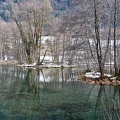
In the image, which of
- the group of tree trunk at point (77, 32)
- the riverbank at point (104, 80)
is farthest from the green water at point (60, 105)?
the group of tree trunk at point (77, 32)

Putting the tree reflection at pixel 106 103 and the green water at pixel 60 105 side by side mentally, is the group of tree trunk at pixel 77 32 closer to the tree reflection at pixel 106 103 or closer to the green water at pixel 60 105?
the tree reflection at pixel 106 103

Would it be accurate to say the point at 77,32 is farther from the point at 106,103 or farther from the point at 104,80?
the point at 106,103

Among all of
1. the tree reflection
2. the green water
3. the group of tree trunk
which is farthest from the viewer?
the group of tree trunk

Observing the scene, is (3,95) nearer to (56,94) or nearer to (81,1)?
(56,94)

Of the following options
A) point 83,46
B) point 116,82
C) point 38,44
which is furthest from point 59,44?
point 116,82

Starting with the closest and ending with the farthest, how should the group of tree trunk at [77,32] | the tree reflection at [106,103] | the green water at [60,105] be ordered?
the green water at [60,105]
the tree reflection at [106,103]
the group of tree trunk at [77,32]

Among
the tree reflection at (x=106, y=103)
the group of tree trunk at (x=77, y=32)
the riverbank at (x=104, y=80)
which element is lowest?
the tree reflection at (x=106, y=103)

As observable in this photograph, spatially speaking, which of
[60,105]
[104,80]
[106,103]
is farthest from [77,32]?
[60,105]

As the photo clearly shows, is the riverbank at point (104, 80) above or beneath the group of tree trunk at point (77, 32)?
beneath

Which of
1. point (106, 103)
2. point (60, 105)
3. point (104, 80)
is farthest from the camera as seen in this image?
point (104, 80)

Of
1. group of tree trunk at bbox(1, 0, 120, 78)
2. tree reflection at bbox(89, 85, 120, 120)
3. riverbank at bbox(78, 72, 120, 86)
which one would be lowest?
tree reflection at bbox(89, 85, 120, 120)

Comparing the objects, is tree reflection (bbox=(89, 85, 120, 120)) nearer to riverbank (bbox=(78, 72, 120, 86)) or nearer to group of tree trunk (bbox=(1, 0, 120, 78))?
riverbank (bbox=(78, 72, 120, 86))

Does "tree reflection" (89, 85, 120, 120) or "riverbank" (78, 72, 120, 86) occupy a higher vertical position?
"riverbank" (78, 72, 120, 86)

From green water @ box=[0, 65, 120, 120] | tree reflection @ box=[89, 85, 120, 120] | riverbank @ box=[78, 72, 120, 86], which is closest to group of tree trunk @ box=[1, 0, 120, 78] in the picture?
riverbank @ box=[78, 72, 120, 86]
